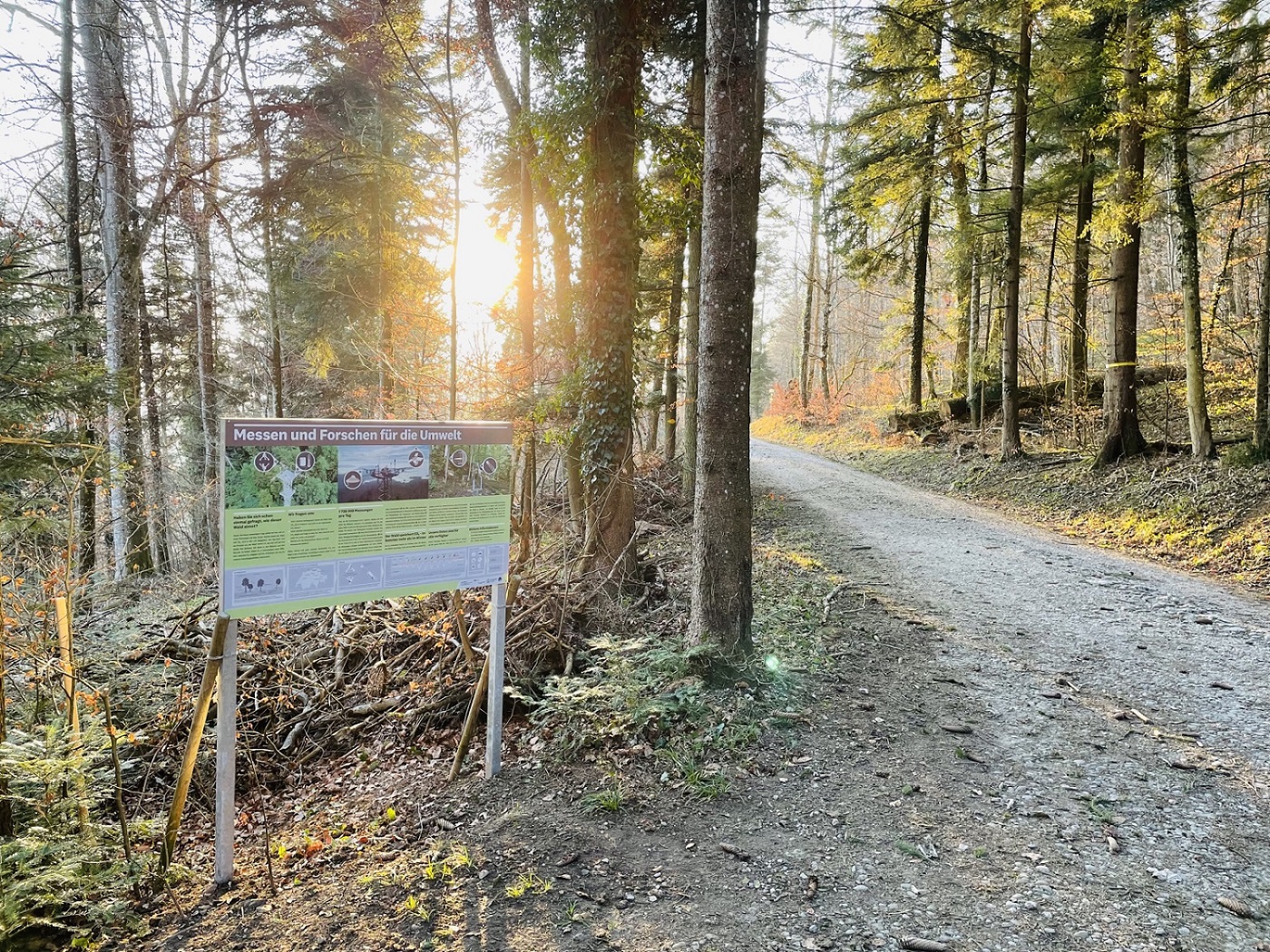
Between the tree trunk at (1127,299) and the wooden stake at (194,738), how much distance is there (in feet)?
42.6

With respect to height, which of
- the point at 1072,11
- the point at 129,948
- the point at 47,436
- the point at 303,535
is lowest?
the point at 129,948

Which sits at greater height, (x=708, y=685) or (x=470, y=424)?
(x=470, y=424)

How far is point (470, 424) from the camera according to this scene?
12.7 ft

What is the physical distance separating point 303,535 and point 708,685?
9.29 feet

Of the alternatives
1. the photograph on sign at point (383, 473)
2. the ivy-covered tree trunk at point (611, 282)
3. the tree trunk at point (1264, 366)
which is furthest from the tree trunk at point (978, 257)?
the photograph on sign at point (383, 473)

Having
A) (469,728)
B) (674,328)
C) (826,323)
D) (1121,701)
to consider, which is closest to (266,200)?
(674,328)

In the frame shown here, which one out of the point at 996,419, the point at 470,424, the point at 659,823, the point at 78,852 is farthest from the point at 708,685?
the point at 996,419

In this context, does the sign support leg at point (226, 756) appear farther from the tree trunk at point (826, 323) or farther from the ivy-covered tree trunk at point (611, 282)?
the tree trunk at point (826, 323)

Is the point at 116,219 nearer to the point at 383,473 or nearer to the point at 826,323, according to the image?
the point at 383,473

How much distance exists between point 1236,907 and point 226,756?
4642 mm

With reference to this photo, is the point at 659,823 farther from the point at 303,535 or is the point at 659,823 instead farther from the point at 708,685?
the point at 303,535

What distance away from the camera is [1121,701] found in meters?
4.57

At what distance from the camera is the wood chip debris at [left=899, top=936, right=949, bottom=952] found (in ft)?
8.42

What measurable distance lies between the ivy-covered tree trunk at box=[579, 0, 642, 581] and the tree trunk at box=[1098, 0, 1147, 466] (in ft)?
28.2
